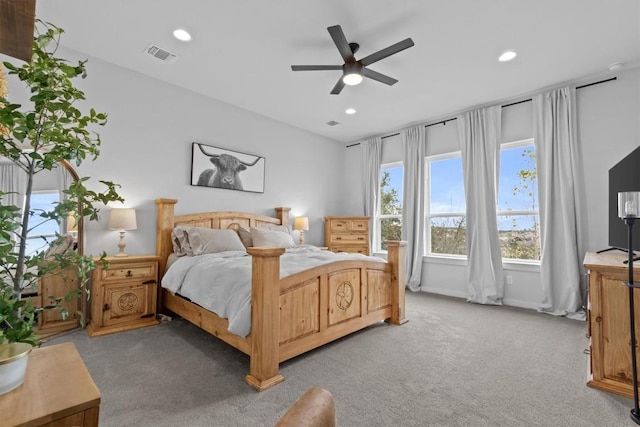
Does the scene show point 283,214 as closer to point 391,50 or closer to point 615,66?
point 391,50

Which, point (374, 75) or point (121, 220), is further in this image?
point (121, 220)

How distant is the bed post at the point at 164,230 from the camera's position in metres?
3.64

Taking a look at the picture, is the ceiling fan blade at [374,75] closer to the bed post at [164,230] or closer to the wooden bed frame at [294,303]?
the wooden bed frame at [294,303]

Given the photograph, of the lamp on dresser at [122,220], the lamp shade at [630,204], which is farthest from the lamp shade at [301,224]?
the lamp shade at [630,204]

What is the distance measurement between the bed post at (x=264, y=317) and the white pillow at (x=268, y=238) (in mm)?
1855

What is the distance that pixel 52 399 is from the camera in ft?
2.60

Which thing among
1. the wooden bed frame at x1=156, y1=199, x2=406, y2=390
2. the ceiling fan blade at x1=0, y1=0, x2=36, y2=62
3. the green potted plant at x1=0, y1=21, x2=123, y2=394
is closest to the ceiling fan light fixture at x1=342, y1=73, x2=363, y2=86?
the wooden bed frame at x1=156, y1=199, x2=406, y2=390

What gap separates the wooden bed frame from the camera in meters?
2.07

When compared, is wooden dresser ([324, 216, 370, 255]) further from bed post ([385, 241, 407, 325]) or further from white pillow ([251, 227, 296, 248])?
bed post ([385, 241, 407, 325])

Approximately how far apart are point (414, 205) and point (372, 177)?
3.58 feet

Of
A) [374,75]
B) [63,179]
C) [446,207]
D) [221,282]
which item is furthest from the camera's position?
[446,207]

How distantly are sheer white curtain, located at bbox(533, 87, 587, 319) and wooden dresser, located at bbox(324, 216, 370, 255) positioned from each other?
256cm

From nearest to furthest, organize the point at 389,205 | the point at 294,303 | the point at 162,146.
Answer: the point at 294,303 → the point at 162,146 → the point at 389,205

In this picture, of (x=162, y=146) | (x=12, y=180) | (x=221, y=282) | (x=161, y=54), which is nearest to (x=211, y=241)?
(x=221, y=282)
